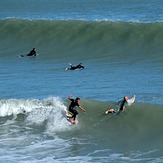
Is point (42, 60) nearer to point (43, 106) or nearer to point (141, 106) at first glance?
point (43, 106)

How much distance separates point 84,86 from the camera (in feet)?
85.0

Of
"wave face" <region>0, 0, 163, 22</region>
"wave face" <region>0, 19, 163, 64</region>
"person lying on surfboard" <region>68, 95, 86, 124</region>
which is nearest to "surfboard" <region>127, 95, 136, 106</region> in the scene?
"person lying on surfboard" <region>68, 95, 86, 124</region>

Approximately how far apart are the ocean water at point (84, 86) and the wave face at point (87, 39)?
7cm

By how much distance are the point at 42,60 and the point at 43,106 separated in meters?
11.3

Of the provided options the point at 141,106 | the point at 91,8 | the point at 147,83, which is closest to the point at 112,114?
the point at 141,106

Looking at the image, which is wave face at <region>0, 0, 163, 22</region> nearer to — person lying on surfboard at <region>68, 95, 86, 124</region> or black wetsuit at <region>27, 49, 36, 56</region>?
black wetsuit at <region>27, 49, 36, 56</region>

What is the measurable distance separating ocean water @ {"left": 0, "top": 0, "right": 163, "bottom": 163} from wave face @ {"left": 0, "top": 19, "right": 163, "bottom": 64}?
2.8 inches

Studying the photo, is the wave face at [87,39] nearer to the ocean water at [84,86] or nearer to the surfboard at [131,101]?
the ocean water at [84,86]

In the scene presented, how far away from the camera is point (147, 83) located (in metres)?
25.4

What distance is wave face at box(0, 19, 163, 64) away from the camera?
33.8m

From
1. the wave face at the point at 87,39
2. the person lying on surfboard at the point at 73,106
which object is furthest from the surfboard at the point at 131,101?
the wave face at the point at 87,39

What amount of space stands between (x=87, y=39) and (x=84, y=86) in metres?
12.9

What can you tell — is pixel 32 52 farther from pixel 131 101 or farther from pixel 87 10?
pixel 87 10

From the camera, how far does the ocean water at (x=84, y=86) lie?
18.7m
